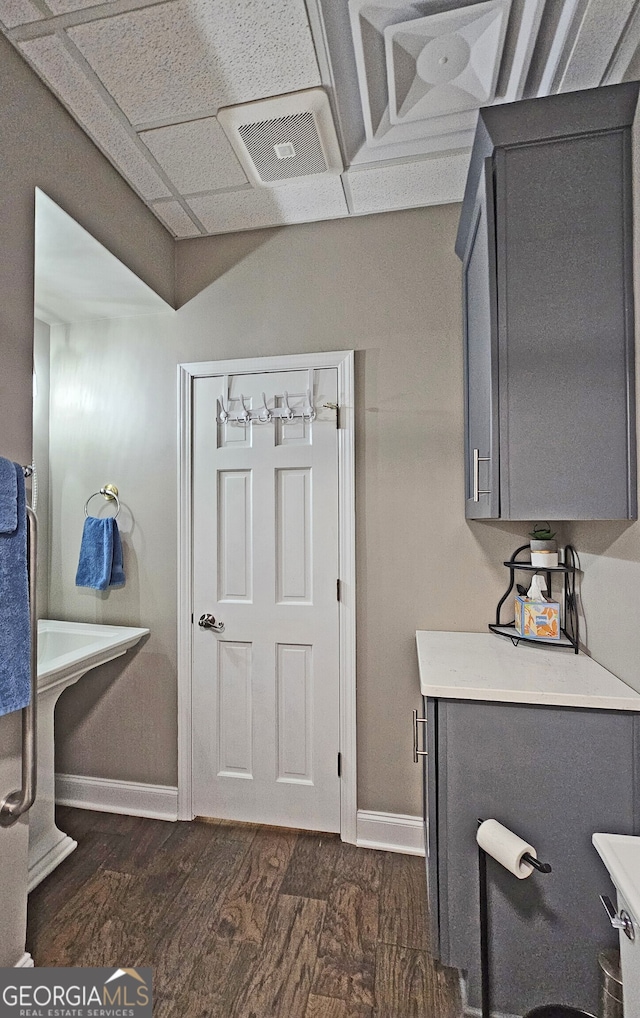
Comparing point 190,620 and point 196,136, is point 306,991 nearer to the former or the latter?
point 190,620

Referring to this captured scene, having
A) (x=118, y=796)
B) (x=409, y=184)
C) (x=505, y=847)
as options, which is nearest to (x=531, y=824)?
(x=505, y=847)

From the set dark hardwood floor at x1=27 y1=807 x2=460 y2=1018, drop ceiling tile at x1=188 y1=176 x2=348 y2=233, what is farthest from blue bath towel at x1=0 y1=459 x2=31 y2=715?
drop ceiling tile at x1=188 y1=176 x2=348 y2=233

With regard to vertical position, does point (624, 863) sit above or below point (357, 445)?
below

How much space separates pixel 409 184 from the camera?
1.97 metres

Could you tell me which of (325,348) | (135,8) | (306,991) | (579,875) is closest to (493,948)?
(579,875)

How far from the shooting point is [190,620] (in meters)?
2.29

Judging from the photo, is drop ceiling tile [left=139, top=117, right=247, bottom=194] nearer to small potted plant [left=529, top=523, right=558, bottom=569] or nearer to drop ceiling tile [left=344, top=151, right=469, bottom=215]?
drop ceiling tile [left=344, top=151, right=469, bottom=215]

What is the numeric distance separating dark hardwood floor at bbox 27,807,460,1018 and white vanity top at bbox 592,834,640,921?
837 mm

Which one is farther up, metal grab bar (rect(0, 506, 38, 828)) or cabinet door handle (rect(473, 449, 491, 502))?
cabinet door handle (rect(473, 449, 491, 502))

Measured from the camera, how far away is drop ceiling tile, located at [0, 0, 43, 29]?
1.29m

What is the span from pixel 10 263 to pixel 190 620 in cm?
152

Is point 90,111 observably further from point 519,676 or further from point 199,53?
point 519,676

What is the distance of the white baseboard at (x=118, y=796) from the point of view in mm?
2275

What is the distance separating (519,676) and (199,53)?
6.56 feet
